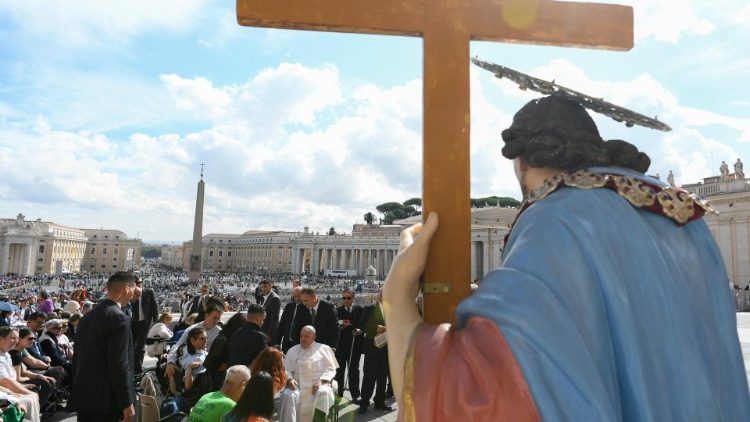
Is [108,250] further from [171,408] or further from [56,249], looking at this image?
[171,408]

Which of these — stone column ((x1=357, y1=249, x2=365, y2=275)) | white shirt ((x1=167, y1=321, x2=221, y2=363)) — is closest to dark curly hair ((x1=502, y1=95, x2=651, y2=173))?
white shirt ((x1=167, y1=321, x2=221, y2=363))

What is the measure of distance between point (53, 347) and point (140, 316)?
5.72 feet

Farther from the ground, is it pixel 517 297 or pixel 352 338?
pixel 517 297

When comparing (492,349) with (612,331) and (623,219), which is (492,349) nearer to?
(612,331)

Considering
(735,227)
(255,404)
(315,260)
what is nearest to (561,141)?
(255,404)

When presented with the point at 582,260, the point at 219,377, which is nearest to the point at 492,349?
the point at 582,260

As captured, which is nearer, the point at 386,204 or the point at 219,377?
the point at 219,377

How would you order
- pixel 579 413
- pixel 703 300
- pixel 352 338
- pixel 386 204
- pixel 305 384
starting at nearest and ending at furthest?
pixel 579 413 < pixel 703 300 < pixel 305 384 < pixel 352 338 < pixel 386 204

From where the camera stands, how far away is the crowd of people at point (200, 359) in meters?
4.46

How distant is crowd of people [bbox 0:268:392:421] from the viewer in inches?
175

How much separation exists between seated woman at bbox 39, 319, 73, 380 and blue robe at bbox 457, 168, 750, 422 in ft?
33.0

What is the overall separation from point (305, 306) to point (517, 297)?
7.60 meters

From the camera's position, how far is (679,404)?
1.08 meters

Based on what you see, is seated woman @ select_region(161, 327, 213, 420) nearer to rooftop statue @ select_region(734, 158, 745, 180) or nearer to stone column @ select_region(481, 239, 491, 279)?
rooftop statue @ select_region(734, 158, 745, 180)
